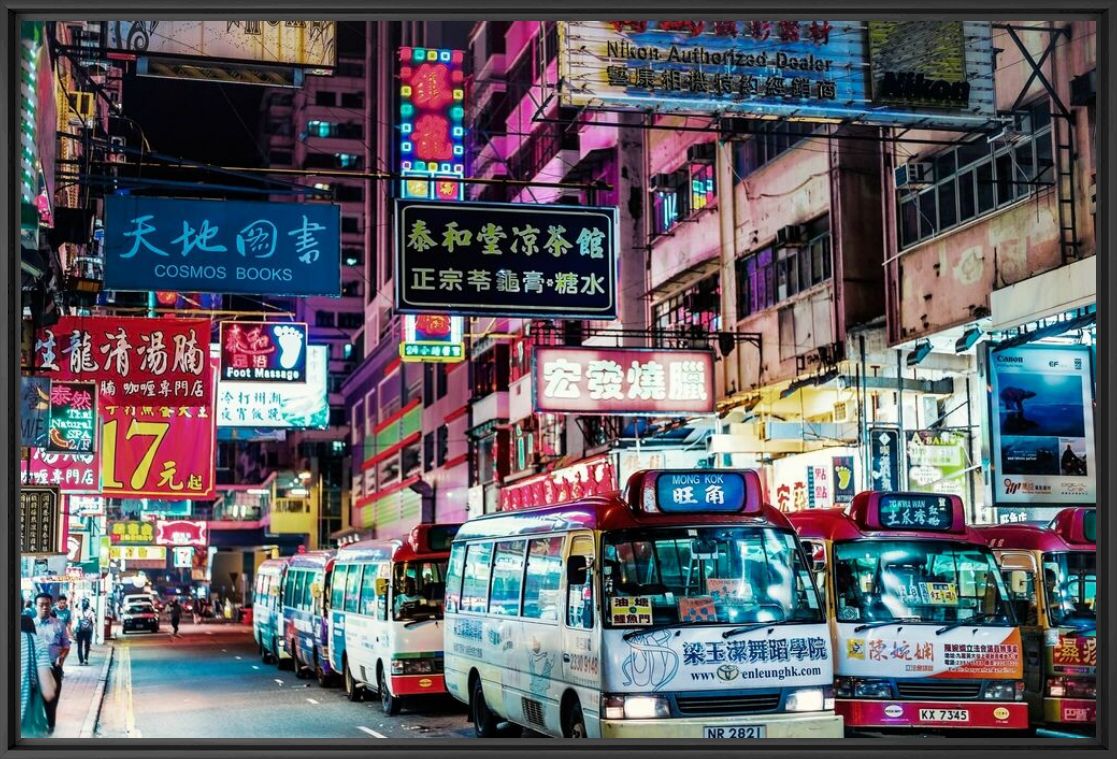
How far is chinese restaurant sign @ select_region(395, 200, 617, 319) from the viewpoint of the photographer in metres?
18.5

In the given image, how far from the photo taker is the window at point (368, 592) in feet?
74.6

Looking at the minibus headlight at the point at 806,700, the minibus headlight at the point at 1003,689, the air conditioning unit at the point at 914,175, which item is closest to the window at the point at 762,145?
the air conditioning unit at the point at 914,175

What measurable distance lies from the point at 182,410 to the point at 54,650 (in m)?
5.19

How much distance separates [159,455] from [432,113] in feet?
30.2

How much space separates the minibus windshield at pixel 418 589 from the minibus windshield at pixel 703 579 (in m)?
8.42

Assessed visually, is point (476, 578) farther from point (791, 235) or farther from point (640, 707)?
point (791, 235)

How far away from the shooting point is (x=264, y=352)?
89.2 ft

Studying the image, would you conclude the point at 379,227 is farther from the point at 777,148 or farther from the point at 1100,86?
the point at 1100,86

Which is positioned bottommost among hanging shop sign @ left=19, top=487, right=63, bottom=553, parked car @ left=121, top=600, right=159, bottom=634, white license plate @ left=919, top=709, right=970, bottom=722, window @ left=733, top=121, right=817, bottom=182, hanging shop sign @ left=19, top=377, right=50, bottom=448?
parked car @ left=121, top=600, right=159, bottom=634

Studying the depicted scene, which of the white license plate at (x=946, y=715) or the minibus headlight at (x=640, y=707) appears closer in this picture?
the minibus headlight at (x=640, y=707)

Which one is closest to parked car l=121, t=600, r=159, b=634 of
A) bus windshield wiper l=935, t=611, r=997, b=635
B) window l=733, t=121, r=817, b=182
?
window l=733, t=121, r=817, b=182

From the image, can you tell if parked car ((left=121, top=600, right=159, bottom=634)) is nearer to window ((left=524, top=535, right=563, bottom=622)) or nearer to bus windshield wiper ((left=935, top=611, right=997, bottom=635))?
window ((left=524, top=535, right=563, bottom=622))

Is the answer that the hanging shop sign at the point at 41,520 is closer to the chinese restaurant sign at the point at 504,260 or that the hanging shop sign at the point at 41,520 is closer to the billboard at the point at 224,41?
the chinese restaurant sign at the point at 504,260

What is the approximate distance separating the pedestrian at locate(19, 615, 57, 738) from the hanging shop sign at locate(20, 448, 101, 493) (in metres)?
8.65
